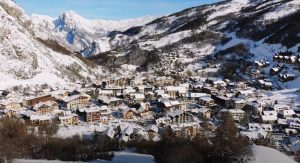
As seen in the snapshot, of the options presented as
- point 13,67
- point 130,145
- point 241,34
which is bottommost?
point 130,145

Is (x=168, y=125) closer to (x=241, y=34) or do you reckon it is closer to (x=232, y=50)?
(x=232, y=50)

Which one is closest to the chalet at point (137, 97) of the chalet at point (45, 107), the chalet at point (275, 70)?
the chalet at point (45, 107)

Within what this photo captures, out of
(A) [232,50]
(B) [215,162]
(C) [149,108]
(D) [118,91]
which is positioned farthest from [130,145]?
(A) [232,50]

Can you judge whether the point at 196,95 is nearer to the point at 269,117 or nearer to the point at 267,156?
the point at 269,117

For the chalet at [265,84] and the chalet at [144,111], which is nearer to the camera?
the chalet at [144,111]

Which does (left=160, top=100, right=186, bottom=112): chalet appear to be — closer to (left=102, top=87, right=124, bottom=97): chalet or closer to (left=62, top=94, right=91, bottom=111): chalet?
(left=62, top=94, right=91, bottom=111): chalet

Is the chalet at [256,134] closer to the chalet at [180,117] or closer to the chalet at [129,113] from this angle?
the chalet at [180,117]
